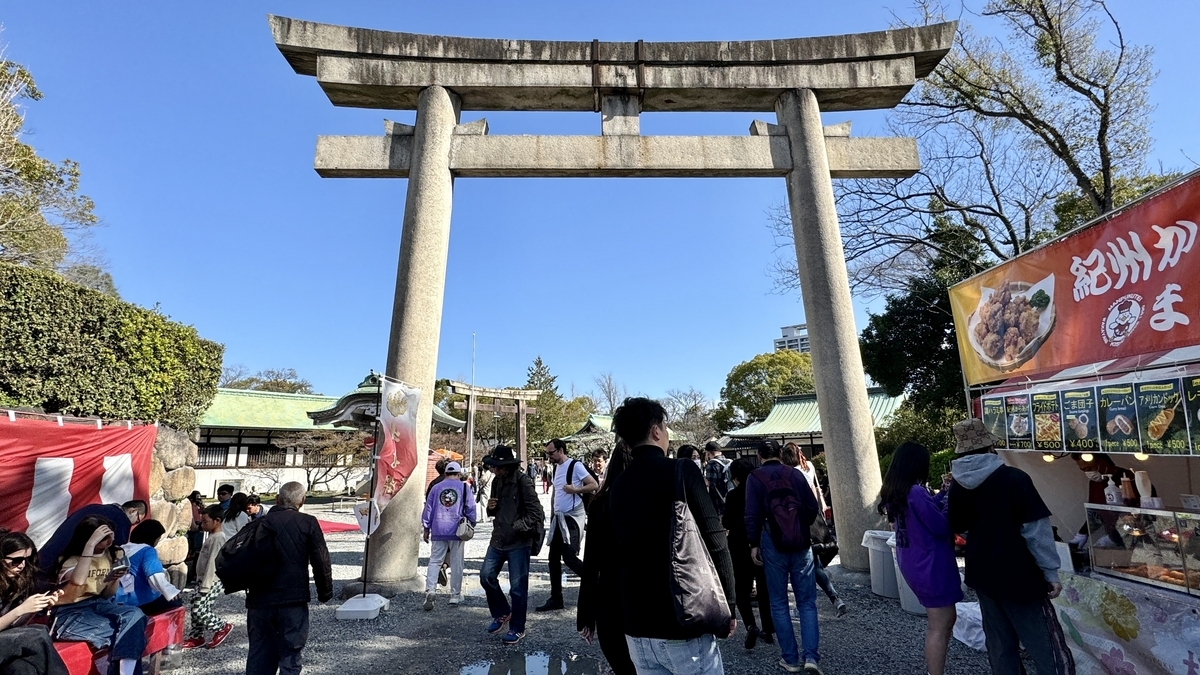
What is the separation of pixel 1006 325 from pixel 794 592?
335 centimetres

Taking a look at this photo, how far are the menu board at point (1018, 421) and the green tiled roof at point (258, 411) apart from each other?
22143mm

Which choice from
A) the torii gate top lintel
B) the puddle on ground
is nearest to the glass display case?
the puddle on ground

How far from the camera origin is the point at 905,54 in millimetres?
7898

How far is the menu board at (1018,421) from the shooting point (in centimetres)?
460

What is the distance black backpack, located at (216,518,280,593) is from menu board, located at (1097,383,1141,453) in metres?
5.55

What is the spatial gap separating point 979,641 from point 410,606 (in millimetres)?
5341

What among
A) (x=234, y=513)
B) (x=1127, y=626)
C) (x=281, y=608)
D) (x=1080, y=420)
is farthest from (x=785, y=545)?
(x=234, y=513)

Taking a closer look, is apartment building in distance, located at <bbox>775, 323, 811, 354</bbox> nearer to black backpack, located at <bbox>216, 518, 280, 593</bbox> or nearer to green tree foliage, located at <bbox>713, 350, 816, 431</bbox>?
green tree foliage, located at <bbox>713, 350, 816, 431</bbox>

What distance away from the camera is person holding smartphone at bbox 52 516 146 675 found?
9.82 ft

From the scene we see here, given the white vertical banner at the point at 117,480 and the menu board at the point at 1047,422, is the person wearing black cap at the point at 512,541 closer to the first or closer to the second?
the white vertical banner at the point at 117,480

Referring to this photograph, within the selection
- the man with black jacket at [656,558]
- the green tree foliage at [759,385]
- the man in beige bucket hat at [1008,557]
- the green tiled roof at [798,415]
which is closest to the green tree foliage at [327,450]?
the green tiled roof at [798,415]

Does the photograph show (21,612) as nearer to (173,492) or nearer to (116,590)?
(116,590)

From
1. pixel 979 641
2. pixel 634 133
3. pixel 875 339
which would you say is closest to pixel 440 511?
pixel 979 641

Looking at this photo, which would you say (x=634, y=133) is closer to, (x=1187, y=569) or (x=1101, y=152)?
(x=1187, y=569)
